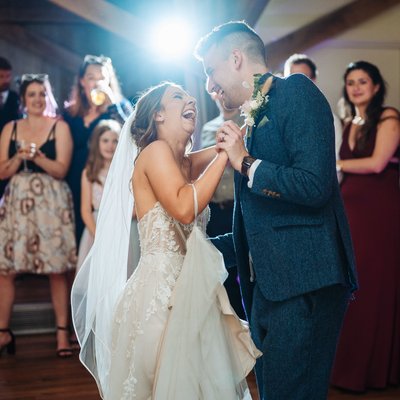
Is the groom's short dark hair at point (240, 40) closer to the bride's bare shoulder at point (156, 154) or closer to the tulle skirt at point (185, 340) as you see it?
the bride's bare shoulder at point (156, 154)

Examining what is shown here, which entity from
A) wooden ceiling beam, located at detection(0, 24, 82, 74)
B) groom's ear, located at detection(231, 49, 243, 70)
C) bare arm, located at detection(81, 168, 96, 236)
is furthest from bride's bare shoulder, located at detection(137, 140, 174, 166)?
wooden ceiling beam, located at detection(0, 24, 82, 74)

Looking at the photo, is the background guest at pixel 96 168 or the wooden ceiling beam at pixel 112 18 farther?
the wooden ceiling beam at pixel 112 18

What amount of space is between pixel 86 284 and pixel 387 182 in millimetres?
1947

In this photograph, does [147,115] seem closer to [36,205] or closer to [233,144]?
[233,144]

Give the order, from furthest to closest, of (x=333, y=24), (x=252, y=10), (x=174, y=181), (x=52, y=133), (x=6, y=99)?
(x=333, y=24)
(x=252, y=10)
(x=6, y=99)
(x=52, y=133)
(x=174, y=181)

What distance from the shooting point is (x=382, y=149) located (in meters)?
3.96

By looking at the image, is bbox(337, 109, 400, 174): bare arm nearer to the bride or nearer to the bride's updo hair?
the bride

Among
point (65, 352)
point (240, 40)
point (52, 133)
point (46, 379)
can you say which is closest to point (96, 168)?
point (52, 133)

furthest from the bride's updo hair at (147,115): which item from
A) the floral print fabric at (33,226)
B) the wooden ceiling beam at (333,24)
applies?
the wooden ceiling beam at (333,24)

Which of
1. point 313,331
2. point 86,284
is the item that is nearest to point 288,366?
point 313,331

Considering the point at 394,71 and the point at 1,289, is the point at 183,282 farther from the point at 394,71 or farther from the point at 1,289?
the point at 394,71

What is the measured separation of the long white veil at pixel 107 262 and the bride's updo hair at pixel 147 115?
110 mm

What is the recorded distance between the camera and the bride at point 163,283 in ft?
7.52

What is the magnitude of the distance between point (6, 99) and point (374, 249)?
10.0 feet
